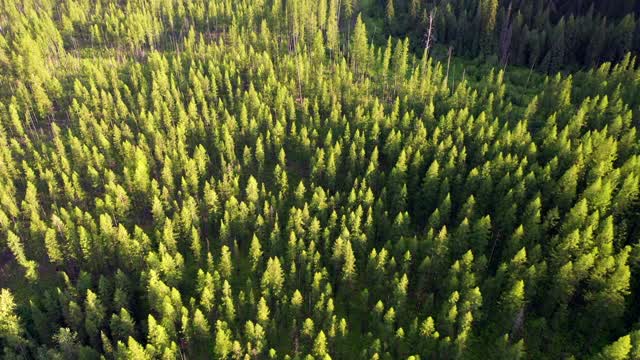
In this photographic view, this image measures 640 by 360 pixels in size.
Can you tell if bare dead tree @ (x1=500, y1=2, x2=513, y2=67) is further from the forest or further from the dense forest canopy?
the forest

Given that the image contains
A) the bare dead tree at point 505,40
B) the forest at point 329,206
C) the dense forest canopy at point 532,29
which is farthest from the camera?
the bare dead tree at point 505,40

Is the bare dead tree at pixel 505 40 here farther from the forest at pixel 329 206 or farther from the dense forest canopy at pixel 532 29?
the forest at pixel 329 206

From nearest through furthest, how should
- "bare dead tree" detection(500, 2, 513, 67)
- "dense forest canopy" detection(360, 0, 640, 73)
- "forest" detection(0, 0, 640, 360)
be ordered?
"forest" detection(0, 0, 640, 360) < "dense forest canopy" detection(360, 0, 640, 73) < "bare dead tree" detection(500, 2, 513, 67)

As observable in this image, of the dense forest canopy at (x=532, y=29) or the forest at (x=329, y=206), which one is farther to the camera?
the dense forest canopy at (x=532, y=29)

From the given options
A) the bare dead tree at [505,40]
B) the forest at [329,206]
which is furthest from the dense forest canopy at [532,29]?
the forest at [329,206]

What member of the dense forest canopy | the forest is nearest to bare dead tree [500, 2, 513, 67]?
the dense forest canopy

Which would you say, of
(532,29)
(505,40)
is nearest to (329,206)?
(505,40)

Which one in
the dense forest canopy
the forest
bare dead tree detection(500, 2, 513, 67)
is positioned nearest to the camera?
the forest

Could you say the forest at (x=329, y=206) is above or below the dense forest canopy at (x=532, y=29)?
below

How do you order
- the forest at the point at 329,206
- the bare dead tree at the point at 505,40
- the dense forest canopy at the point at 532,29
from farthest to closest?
the bare dead tree at the point at 505,40 < the dense forest canopy at the point at 532,29 < the forest at the point at 329,206

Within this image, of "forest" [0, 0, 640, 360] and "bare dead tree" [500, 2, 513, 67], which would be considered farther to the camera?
"bare dead tree" [500, 2, 513, 67]
